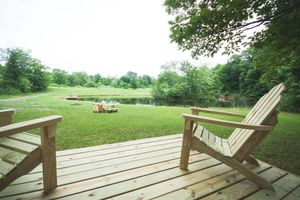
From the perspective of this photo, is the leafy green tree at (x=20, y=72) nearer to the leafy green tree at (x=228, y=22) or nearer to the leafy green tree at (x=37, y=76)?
the leafy green tree at (x=37, y=76)

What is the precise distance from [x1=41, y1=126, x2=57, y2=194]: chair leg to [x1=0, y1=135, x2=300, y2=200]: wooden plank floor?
0.28ft

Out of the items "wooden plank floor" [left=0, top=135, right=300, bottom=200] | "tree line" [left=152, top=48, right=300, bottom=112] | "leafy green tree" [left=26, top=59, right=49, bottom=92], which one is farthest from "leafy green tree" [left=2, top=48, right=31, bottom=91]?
"wooden plank floor" [left=0, top=135, right=300, bottom=200]

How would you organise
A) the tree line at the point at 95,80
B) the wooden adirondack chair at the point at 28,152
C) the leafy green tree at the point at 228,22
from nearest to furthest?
the wooden adirondack chair at the point at 28,152, the leafy green tree at the point at 228,22, the tree line at the point at 95,80

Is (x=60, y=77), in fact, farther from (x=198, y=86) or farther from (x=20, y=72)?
(x=198, y=86)

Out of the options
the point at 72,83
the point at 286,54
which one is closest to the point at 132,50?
the point at 72,83

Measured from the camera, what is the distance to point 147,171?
2.13m

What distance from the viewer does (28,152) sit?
1.46 m

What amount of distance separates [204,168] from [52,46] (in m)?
57.5

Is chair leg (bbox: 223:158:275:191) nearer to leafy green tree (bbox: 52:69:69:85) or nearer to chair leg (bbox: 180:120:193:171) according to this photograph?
chair leg (bbox: 180:120:193:171)

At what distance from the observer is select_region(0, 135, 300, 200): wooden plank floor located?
1.68m

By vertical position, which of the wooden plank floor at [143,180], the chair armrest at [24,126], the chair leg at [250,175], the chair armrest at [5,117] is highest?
the chair armrest at [24,126]

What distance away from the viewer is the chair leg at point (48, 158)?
5.10 ft

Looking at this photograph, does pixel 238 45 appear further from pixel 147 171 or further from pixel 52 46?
pixel 52 46

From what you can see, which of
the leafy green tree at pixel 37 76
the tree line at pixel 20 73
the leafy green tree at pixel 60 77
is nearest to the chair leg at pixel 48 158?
the tree line at pixel 20 73
